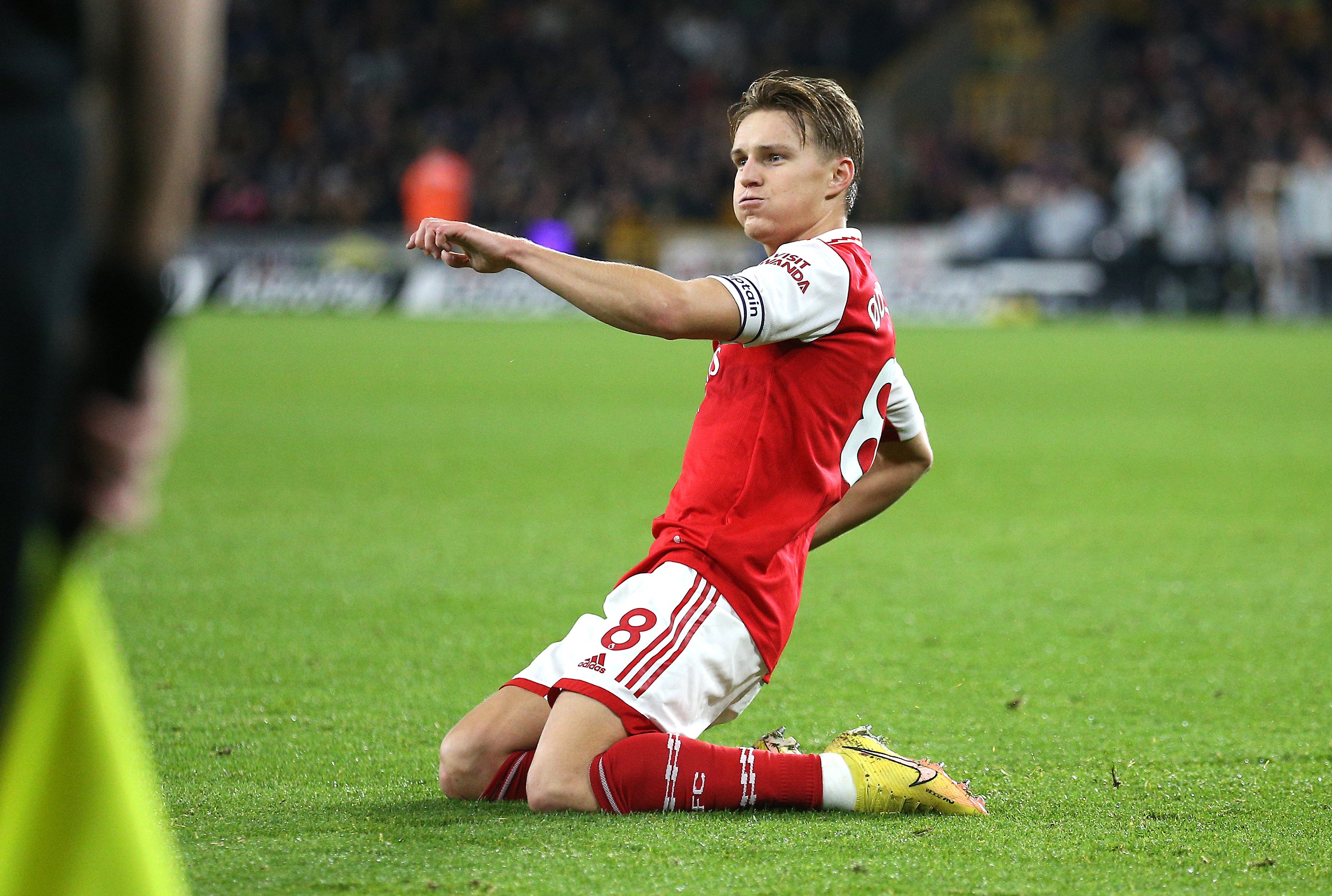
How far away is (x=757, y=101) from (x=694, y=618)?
110cm

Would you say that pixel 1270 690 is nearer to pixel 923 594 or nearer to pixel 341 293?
pixel 923 594

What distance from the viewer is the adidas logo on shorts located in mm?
3053

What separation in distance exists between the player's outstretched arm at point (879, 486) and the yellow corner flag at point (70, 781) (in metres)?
2.32

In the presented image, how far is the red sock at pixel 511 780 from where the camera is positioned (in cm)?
320

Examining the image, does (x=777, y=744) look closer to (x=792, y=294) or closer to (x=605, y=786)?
(x=605, y=786)

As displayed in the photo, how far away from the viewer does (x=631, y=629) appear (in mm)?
3070

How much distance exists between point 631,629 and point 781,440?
18.9 inches

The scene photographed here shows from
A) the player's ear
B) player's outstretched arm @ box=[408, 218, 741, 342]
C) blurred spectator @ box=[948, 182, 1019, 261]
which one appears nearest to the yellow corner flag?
player's outstretched arm @ box=[408, 218, 741, 342]

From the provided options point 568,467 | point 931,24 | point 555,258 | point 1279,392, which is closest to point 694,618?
point 555,258

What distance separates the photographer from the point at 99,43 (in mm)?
1271

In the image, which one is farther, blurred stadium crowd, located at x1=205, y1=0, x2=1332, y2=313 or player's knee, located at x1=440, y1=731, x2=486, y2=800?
blurred stadium crowd, located at x1=205, y1=0, x2=1332, y2=313

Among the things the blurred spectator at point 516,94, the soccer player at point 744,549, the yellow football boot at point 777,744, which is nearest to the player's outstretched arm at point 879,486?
the soccer player at point 744,549

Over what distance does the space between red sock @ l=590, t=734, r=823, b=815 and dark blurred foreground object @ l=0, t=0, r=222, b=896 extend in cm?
156

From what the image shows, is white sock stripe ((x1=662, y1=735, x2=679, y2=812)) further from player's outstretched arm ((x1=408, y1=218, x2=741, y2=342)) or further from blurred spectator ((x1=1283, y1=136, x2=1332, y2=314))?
blurred spectator ((x1=1283, y1=136, x2=1332, y2=314))
